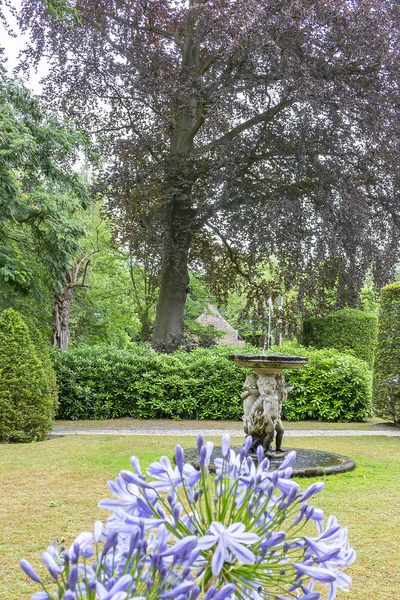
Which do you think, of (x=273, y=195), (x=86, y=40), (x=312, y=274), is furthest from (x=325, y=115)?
(x=86, y=40)

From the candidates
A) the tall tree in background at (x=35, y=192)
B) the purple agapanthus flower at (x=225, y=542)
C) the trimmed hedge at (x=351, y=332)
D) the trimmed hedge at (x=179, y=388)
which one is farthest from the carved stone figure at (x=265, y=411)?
the trimmed hedge at (x=351, y=332)

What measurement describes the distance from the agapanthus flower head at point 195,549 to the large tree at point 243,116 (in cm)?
1182

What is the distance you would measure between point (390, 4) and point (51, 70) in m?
8.12

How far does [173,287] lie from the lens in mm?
15688

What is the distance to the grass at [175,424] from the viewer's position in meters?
10.8

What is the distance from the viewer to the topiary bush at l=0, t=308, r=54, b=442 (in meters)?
8.48

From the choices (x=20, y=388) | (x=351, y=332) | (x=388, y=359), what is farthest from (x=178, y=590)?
(x=351, y=332)

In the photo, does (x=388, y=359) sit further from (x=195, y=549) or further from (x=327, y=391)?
(x=195, y=549)

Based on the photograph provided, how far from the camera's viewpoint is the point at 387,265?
46.7 ft

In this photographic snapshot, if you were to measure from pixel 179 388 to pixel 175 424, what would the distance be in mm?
1097

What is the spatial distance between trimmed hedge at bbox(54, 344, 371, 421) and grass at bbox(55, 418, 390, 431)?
1.14ft

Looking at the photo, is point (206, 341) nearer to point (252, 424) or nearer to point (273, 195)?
point (273, 195)

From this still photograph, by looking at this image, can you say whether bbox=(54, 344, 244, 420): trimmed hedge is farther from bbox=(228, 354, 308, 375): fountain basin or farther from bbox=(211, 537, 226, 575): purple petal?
bbox=(211, 537, 226, 575): purple petal

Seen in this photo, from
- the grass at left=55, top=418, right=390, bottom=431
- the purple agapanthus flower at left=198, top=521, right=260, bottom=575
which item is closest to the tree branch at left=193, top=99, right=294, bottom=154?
the grass at left=55, top=418, right=390, bottom=431
